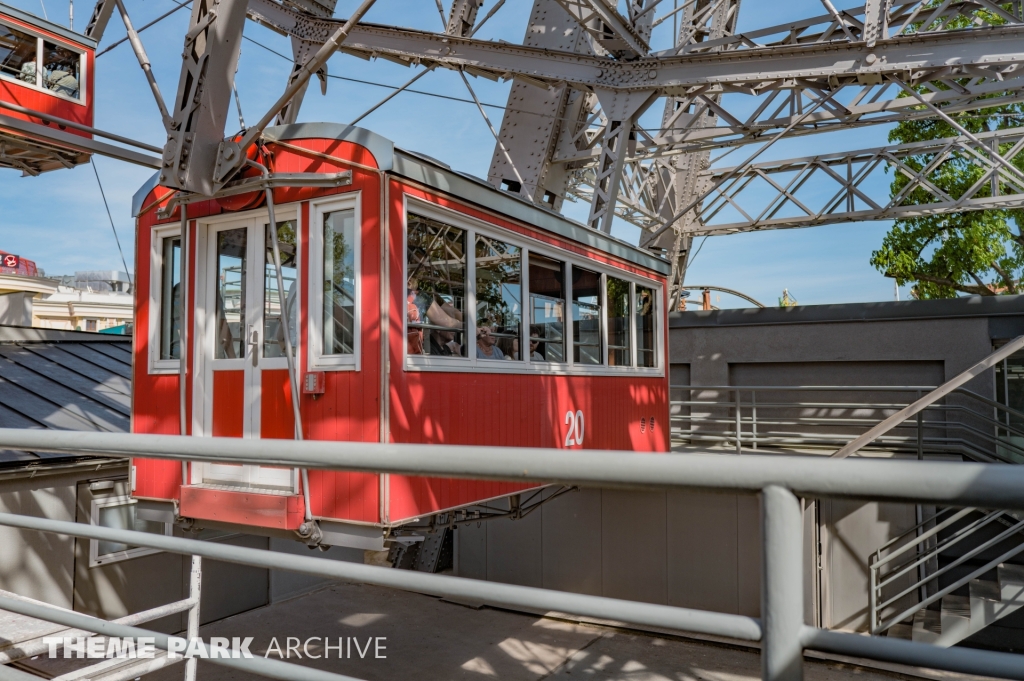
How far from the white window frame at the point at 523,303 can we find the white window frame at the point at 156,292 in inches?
101

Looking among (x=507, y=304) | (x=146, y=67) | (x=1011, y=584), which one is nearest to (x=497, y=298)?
(x=507, y=304)

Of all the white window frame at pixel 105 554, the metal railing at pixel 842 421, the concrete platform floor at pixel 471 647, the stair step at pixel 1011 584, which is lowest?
the concrete platform floor at pixel 471 647

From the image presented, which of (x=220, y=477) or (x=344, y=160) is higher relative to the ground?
(x=344, y=160)

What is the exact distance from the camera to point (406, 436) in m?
5.82

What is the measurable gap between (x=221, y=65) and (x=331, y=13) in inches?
293

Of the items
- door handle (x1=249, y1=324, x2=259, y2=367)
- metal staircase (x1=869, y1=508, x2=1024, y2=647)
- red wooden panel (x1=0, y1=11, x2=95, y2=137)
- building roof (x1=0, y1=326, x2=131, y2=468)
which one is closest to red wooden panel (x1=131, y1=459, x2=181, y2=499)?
door handle (x1=249, y1=324, x2=259, y2=367)

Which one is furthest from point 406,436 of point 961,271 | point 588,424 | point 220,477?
point 961,271

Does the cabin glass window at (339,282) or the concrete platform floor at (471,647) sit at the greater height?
the cabin glass window at (339,282)

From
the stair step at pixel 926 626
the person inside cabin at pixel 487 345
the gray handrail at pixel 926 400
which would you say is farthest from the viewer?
the stair step at pixel 926 626

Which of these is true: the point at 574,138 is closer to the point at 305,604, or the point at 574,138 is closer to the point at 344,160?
the point at 344,160

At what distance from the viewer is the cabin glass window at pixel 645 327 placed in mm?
9805

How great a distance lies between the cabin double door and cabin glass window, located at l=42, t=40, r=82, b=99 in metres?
12.4

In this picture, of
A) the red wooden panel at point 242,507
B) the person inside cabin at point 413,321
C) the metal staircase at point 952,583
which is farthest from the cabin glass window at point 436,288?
the metal staircase at point 952,583

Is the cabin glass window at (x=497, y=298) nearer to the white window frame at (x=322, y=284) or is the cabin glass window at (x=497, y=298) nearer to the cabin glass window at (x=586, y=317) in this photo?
the cabin glass window at (x=586, y=317)
